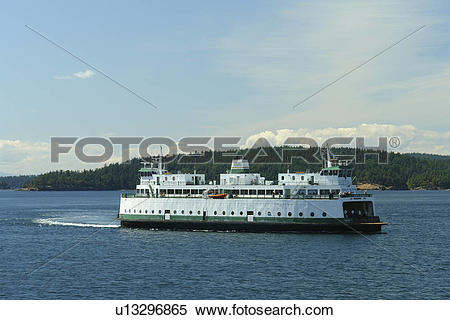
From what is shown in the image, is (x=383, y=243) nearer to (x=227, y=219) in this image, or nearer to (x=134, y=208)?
(x=227, y=219)

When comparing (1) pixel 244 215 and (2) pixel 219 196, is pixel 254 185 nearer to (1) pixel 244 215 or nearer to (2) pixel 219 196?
(1) pixel 244 215

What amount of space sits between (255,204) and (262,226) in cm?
274

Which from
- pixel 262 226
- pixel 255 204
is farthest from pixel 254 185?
pixel 262 226

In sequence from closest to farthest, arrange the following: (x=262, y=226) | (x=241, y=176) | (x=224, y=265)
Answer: (x=224, y=265)
(x=262, y=226)
(x=241, y=176)

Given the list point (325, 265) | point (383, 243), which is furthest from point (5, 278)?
point (383, 243)

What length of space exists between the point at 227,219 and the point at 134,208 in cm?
1406

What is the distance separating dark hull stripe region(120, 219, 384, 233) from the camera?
6134cm

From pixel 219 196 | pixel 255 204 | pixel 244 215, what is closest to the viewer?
pixel 255 204

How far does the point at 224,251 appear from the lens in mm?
52188

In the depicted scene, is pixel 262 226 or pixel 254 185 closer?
pixel 262 226

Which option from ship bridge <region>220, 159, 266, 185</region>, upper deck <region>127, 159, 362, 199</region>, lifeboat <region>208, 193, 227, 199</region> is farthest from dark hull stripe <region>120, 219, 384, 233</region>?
ship bridge <region>220, 159, 266, 185</region>

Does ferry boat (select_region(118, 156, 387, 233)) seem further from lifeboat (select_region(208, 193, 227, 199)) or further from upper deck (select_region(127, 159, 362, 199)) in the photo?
lifeboat (select_region(208, 193, 227, 199))

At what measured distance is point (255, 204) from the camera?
64.0 m
